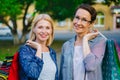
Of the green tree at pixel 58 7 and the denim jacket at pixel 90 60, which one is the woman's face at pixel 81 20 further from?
the green tree at pixel 58 7

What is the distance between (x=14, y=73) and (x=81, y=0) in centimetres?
2352

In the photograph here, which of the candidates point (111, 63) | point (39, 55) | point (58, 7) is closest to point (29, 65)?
point (39, 55)

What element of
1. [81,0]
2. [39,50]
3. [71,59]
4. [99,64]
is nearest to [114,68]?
[99,64]

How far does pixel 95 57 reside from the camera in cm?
404

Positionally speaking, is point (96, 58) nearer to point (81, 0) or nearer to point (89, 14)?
point (89, 14)

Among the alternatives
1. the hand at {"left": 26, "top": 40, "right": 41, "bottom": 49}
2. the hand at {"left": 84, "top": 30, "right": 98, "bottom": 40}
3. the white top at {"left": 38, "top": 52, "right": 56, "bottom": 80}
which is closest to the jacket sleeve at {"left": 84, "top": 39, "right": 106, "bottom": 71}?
the hand at {"left": 84, "top": 30, "right": 98, "bottom": 40}

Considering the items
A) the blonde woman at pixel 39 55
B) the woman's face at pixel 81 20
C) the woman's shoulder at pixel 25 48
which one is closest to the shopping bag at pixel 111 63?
the woman's face at pixel 81 20

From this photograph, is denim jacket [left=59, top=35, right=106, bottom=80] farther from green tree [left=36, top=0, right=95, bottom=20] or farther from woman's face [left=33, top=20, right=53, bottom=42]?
green tree [left=36, top=0, right=95, bottom=20]

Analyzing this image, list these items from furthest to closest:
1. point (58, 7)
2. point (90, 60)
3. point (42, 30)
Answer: point (58, 7) → point (42, 30) → point (90, 60)

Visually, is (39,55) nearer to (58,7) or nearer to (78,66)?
(78,66)

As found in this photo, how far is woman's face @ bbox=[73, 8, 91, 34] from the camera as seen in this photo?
4.14 metres

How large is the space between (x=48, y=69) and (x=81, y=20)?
22.9 inches

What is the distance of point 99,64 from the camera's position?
13.3 ft

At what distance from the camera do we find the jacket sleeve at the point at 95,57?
13.1ft
